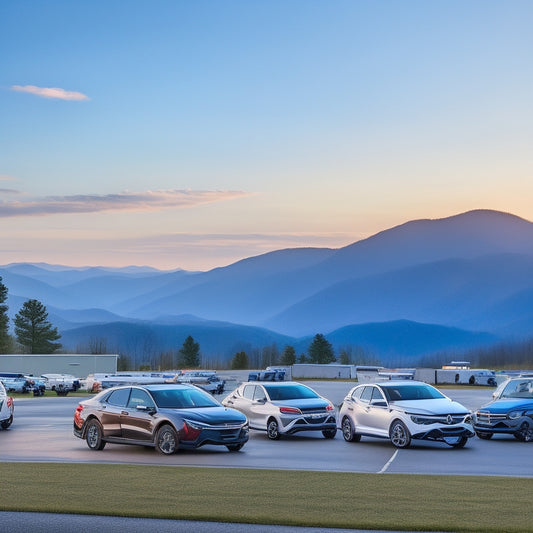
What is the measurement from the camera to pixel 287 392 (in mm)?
28094

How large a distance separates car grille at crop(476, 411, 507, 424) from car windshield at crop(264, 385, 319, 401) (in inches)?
184

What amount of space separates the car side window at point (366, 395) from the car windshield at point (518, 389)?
4701 mm

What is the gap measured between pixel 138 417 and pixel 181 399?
1143mm

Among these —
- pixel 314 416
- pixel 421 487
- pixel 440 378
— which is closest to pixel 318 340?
pixel 440 378

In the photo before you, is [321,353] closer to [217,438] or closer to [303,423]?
[303,423]

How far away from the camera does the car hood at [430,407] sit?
2408 cm

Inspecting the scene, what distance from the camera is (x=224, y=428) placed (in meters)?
22.5

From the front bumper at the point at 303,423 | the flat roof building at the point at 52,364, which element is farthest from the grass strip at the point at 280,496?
the flat roof building at the point at 52,364

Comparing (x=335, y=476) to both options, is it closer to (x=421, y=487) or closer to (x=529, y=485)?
(x=421, y=487)

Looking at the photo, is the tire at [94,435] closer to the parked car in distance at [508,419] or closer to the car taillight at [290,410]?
the car taillight at [290,410]

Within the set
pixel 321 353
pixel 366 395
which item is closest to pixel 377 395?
pixel 366 395

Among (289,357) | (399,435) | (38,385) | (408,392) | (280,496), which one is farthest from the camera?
(289,357)

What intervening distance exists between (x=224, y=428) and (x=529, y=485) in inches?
324

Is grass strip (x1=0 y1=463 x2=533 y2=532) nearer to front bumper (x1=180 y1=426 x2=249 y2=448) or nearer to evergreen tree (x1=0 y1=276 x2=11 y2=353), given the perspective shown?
front bumper (x1=180 y1=426 x2=249 y2=448)
